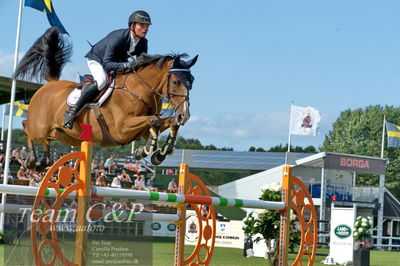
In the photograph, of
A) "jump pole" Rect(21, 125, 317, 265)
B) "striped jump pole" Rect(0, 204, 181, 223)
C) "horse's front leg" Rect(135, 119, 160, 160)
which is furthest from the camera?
"horse's front leg" Rect(135, 119, 160, 160)

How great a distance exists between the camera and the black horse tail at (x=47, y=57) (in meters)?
6.54

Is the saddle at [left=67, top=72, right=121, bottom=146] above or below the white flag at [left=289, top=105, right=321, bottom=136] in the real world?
below

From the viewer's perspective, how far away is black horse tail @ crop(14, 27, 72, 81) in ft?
21.4

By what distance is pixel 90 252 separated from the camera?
4230 mm

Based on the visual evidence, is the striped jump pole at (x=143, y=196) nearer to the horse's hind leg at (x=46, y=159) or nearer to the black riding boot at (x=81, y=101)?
the black riding boot at (x=81, y=101)

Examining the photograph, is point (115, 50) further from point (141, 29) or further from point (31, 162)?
point (31, 162)

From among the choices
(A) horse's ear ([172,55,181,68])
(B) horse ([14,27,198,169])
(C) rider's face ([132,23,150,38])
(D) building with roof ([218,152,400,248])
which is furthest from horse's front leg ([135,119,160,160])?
(D) building with roof ([218,152,400,248])

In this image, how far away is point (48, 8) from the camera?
13.7 meters

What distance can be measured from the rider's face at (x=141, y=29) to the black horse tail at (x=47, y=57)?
1.15 meters

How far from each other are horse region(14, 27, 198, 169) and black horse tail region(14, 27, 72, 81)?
24 mm

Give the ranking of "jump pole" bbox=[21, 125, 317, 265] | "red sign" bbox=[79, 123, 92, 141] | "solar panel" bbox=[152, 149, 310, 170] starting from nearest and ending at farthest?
1. "jump pole" bbox=[21, 125, 317, 265]
2. "red sign" bbox=[79, 123, 92, 141]
3. "solar panel" bbox=[152, 149, 310, 170]

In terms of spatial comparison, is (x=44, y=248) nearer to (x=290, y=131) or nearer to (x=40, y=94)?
(x=40, y=94)

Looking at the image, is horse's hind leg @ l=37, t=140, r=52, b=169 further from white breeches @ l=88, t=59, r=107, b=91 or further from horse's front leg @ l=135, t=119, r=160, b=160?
horse's front leg @ l=135, t=119, r=160, b=160

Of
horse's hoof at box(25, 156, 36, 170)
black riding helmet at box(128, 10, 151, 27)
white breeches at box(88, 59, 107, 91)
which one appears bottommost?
horse's hoof at box(25, 156, 36, 170)
